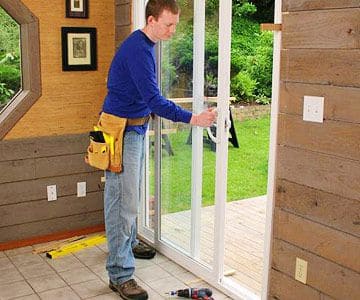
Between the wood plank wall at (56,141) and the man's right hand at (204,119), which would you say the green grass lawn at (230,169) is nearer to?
the man's right hand at (204,119)

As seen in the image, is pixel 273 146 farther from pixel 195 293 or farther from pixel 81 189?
pixel 81 189

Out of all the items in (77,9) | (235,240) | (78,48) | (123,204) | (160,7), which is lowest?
(235,240)

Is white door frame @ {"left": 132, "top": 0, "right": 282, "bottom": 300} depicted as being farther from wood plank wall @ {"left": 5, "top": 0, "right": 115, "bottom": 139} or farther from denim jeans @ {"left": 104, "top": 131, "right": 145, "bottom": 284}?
denim jeans @ {"left": 104, "top": 131, "right": 145, "bottom": 284}

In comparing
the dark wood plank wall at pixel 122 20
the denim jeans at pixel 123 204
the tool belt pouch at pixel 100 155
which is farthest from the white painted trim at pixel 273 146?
the dark wood plank wall at pixel 122 20

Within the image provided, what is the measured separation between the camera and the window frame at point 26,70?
132 inches

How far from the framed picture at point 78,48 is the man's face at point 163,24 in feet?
3.63

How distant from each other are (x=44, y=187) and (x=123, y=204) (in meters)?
1.05

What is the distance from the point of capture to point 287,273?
2328 mm

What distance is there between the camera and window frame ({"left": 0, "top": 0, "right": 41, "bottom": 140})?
132 inches

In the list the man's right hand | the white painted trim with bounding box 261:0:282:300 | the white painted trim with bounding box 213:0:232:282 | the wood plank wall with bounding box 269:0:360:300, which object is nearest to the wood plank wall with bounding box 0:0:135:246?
the white painted trim with bounding box 213:0:232:282

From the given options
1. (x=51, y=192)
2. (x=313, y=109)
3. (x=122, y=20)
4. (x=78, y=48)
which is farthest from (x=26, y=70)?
(x=313, y=109)

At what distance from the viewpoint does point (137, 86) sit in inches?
101

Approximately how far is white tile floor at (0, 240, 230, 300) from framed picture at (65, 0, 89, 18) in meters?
1.63

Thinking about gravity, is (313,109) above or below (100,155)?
above
